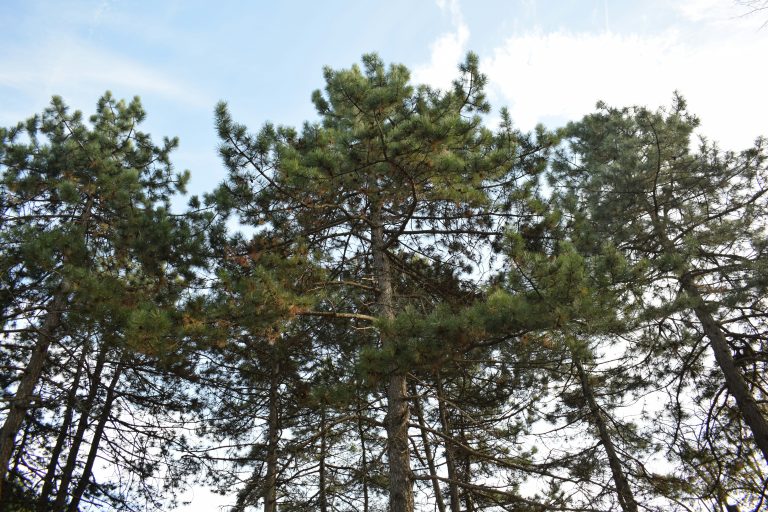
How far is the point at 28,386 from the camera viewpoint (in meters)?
7.12

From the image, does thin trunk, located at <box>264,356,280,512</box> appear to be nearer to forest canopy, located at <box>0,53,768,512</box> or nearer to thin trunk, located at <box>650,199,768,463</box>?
forest canopy, located at <box>0,53,768,512</box>

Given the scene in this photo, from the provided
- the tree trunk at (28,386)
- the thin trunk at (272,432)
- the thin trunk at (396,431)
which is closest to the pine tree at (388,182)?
the thin trunk at (396,431)

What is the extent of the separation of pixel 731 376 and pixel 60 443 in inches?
470

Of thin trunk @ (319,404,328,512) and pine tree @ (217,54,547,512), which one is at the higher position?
pine tree @ (217,54,547,512)

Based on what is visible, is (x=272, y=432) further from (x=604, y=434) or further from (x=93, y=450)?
(x=604, y=434)

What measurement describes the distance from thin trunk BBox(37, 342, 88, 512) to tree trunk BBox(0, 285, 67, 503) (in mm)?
550

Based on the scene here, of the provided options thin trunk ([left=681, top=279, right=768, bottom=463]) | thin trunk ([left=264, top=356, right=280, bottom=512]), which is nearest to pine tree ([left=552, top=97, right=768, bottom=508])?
thin trunk ([left=681, top=279, right=768, bottom=463])

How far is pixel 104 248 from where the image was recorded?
875 centimetres

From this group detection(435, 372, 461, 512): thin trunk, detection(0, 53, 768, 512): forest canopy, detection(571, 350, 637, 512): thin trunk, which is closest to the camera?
detection(0, 53, 768, 512): forest canopy

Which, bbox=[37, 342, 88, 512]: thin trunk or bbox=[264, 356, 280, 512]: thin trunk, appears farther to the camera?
bbox=[264, 356, 280, 512]: thin trunk

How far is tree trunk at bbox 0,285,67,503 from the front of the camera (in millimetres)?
6551

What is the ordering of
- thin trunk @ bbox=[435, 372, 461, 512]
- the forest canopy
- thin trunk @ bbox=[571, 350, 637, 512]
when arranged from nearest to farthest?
the forest canopy
thin trunk @ bbox=[571, 350, 637, 512]
thin trunk @ bbox=[435, 372, 461, 512]

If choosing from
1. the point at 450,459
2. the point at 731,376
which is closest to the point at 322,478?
the point at 450,459

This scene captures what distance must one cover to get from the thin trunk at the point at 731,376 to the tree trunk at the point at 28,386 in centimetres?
993
